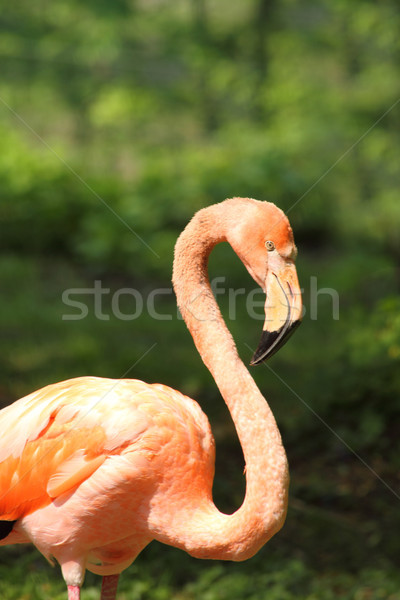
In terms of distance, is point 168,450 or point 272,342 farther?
point 168,450

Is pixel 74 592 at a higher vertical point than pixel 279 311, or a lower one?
lower

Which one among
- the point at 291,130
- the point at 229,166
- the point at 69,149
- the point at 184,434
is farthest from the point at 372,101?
the point at 184,434

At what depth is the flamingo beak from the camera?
2551 millimetres

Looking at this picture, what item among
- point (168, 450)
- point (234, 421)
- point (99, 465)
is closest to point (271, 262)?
point (234, 421)

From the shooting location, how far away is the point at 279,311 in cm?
260

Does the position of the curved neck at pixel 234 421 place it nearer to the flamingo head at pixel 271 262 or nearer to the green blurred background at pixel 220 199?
the flamingo head at pixel 271 262

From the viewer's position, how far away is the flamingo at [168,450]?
2.57 m

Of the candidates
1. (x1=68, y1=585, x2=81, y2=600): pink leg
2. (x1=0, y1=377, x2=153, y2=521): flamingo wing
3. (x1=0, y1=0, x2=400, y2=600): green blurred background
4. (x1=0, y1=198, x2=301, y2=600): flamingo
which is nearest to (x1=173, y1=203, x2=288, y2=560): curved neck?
(x1=0, y1=198, x2=301, y2=600): flamingo

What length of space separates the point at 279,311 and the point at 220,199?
29.2 feet

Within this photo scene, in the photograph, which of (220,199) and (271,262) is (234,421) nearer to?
Answer: (271,262)

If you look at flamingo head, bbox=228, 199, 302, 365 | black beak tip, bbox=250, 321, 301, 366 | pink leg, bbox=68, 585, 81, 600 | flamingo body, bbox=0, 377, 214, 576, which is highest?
flamingo head, bbox=228, 199, 302, 365

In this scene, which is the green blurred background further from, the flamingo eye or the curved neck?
the flamingo eye

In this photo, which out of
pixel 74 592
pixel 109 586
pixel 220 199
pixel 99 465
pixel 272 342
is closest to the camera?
pixel 272 342

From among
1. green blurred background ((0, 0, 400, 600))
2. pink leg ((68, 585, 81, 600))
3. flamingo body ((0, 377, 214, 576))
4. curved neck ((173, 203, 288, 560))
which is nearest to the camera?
curved neck ((173, 203, 288, 560))
